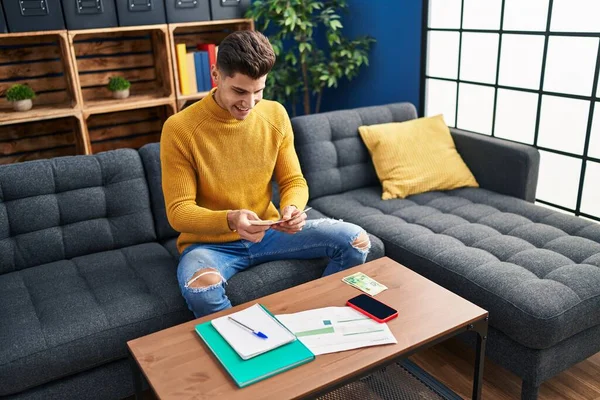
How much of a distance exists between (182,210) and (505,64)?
207 centimetres

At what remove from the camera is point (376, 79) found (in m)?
3.74

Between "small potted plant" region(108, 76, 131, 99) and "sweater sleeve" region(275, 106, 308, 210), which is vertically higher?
"small potted plant" region(108, 76, 131, 99)

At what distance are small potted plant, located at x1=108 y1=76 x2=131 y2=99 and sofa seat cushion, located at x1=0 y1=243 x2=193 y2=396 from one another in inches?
63.4

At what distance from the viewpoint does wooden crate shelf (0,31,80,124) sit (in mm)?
3168

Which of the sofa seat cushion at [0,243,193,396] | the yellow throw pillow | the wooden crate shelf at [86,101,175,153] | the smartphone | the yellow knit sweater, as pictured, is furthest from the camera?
the wooden crate shelf at [86,101,175,153]

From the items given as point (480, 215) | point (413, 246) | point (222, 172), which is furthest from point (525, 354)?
point (222, 172)

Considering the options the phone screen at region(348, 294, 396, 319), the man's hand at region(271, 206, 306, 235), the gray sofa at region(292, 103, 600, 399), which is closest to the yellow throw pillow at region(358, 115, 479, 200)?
the gray sofa at region(292, 103, 600, 399)

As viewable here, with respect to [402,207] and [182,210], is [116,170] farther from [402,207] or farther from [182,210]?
[402,207]

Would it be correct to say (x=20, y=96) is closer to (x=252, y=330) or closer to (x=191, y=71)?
(x=191, y=71)

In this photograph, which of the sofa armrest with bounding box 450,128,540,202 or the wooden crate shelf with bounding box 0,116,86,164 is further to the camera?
the wooden crate shelf with bounding box 0,116,86,164

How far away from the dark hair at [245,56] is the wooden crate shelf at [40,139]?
6.10 ft

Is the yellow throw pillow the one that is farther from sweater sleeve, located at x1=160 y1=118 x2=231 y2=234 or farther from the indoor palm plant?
sweater sleeve, located at x1=160 y1=118 x2=231 y2=234

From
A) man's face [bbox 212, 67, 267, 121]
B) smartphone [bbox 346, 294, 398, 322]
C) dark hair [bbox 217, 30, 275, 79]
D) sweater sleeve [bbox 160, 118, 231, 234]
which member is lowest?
smartphone [bbox 346, 294, 398, 322]

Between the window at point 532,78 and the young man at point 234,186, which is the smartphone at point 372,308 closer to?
the young man at point 234,186
